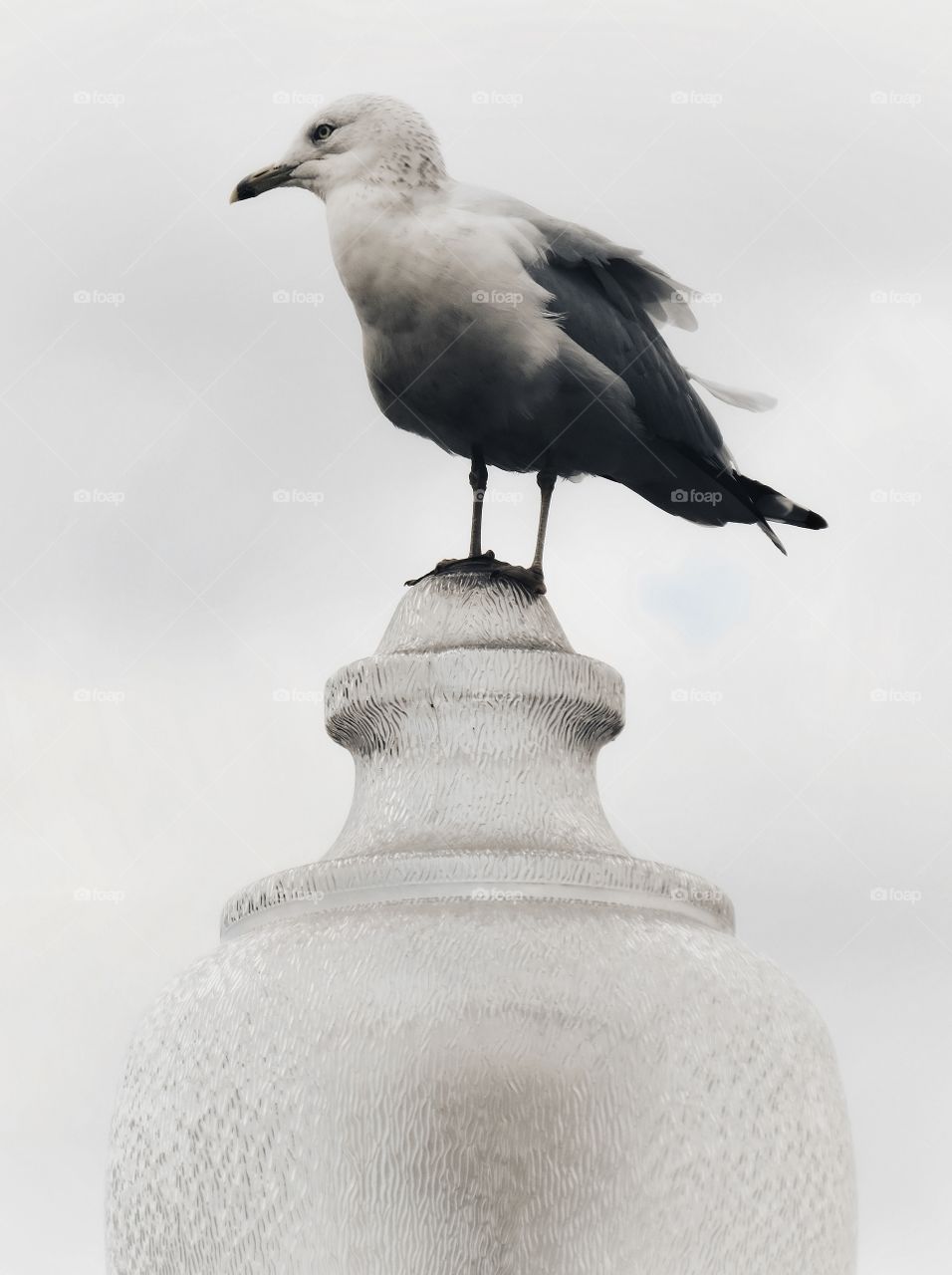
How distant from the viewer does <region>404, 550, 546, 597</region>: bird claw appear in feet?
13.2

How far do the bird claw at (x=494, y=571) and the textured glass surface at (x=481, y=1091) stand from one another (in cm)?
77

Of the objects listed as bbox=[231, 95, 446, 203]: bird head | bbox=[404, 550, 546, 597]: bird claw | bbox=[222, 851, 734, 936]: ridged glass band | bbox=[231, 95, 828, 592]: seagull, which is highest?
bbox=[231, 95, 446, 203]: bird head

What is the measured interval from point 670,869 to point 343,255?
5.34ft

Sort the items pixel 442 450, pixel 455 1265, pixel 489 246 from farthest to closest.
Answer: pixel 442 450 → pixel 489 246 → pixel 455 1265

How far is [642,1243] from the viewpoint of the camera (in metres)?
2.89

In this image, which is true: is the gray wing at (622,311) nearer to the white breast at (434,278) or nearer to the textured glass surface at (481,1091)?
the white breast at (434,278)

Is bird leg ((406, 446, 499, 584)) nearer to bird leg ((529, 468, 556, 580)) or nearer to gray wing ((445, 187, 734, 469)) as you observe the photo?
bird leg ((529, 468, 556, 580))

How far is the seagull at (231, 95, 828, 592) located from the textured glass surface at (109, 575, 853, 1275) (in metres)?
1.03

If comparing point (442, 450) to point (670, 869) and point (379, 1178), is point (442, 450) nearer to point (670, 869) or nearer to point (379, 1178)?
point (670, 869)

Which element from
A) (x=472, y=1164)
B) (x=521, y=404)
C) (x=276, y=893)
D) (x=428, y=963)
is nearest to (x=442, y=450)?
(x=521, y=404)
